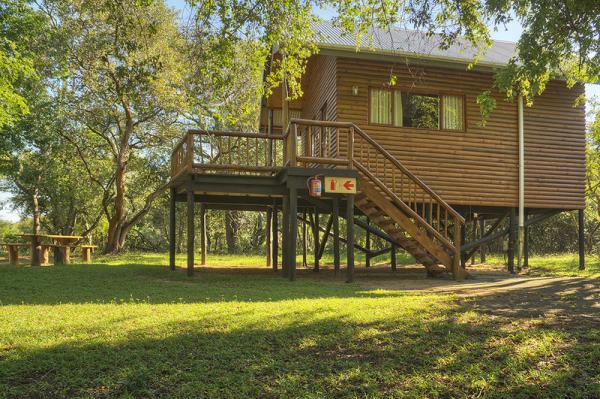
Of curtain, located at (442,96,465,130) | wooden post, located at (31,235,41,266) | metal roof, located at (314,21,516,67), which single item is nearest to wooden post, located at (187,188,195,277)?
metal roof, located at (314,21,516,67)

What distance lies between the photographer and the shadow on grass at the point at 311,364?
158 inches

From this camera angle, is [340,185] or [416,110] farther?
[416,110]

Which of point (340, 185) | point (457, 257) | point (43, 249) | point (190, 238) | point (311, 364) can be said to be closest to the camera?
point (311, 364)

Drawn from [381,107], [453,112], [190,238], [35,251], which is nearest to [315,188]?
[190,238]

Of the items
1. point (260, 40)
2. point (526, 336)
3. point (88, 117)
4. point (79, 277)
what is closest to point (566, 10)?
point (260, 40)

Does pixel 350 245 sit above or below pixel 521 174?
below

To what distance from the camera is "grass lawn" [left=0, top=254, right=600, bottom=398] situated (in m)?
4.04

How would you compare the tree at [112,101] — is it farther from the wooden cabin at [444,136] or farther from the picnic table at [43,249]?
the wooden cabin at [444,136]

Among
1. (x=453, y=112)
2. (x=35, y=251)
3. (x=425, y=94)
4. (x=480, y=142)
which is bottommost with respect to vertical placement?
(x=35, y=251)

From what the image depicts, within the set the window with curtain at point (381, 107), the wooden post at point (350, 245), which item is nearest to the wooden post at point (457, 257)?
the wooden post at point (350, 245)

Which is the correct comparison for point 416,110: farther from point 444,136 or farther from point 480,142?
point 480,142

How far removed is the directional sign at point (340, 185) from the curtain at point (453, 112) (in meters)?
4.07

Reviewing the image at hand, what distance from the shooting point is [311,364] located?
4.48 m

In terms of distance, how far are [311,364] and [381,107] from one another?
9287mm
